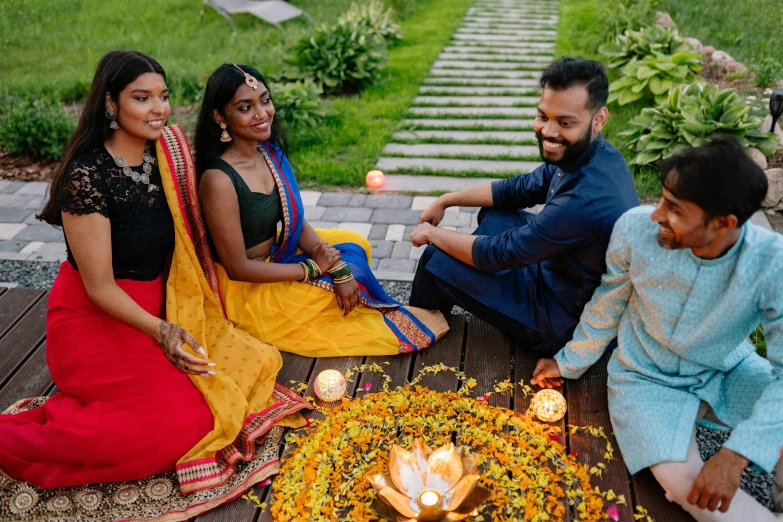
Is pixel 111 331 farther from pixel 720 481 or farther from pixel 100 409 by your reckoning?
pixel 720 481

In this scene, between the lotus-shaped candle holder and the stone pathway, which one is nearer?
the lotus-shaped candle holder

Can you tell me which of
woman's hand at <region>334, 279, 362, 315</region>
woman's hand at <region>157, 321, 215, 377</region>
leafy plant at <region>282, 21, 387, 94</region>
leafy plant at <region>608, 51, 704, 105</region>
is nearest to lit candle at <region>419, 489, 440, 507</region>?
woman's hand at <region>157, 321, 215, 377</region>

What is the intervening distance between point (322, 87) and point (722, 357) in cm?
544

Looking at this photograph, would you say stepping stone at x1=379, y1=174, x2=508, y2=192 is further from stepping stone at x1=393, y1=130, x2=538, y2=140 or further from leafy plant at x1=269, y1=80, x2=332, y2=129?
leafy plant at x1=269, y1=80, x2=332, y2=129

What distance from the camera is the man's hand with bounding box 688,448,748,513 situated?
2.17 metres

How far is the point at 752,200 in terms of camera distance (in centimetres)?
215

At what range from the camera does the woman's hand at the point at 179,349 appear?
2.52 m

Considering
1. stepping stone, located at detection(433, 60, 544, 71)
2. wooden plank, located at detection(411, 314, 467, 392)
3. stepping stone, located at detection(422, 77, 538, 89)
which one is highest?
stepping stone, located at detection(433, 60, 544, 71)

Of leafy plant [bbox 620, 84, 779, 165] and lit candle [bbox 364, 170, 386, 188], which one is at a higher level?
leafy plant [bbox 620, 84, 779, 165]

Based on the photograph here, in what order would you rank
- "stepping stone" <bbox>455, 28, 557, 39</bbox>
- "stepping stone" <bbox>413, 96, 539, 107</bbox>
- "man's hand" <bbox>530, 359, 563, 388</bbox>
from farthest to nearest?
"stepping stone" <bbox>455, 28, 557, 39</bbox> < "stepping stone" <bbox>413, 96, 539, 107</bbox> < "man's hand" <bbox>530, 359, 563, 388</bbox>

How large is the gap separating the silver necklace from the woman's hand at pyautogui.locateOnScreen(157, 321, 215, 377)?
59 centimetres

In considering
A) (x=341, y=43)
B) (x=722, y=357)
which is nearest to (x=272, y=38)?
(x=341, y=43)

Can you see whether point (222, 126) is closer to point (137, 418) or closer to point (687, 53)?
point (137, 418)

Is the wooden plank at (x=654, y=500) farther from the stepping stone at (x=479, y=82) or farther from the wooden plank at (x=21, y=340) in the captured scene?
the stepping stone at (x=479, y=82)
